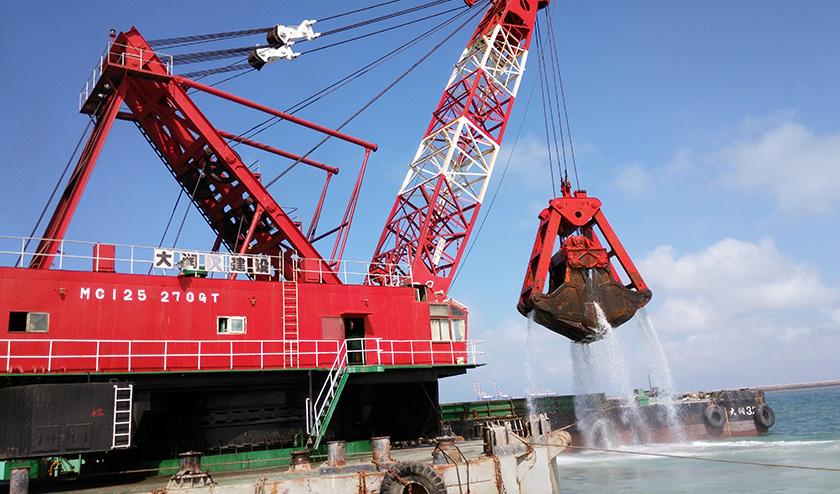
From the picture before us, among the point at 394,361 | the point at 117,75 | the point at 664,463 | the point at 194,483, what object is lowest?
the point at 664,463

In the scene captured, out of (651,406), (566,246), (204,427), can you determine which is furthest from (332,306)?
(651,406)

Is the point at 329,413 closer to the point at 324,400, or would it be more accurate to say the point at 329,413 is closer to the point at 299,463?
the point at 324,400

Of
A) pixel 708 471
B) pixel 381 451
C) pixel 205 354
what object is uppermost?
pixel 205 354

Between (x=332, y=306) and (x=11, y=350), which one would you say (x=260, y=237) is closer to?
(x=332, y=306)

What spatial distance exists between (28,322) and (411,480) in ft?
46.3

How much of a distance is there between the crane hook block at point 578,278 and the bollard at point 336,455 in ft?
34.9

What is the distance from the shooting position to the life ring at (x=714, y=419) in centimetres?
5200

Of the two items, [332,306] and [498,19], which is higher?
[498,19]

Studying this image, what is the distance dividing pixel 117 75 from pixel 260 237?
9.90 m

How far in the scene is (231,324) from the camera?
24359 millimetres

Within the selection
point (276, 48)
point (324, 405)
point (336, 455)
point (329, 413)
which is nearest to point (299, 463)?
point (336, 455)

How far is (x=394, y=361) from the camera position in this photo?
27141 millimetres

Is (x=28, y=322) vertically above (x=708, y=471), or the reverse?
(x=28, y=322)

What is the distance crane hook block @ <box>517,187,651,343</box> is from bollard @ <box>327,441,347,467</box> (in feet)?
34.9
